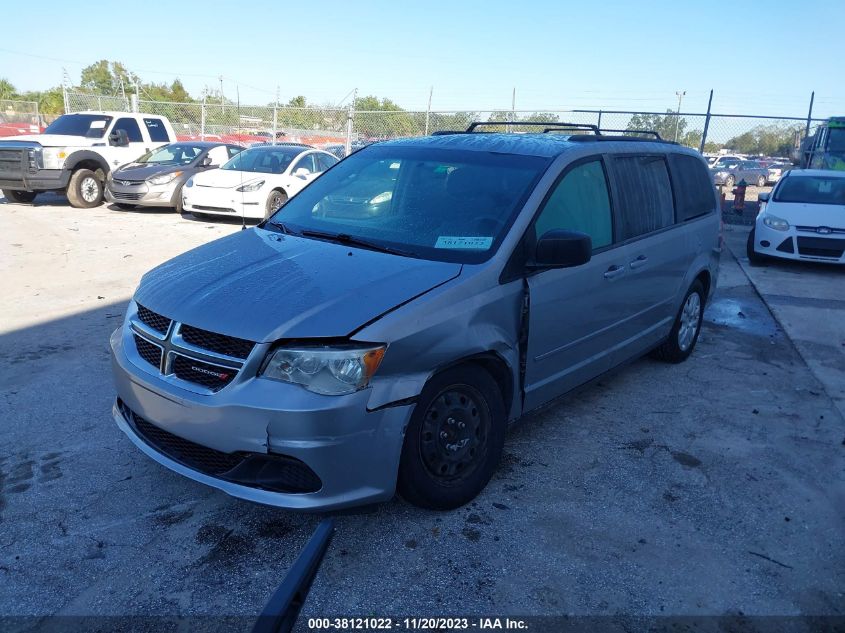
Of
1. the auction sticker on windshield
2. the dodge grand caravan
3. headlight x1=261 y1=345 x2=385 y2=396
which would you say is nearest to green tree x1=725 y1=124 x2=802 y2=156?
the dodge grand caravan

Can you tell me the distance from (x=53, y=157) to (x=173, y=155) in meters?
2.25

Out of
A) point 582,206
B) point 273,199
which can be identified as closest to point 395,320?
point 582,206

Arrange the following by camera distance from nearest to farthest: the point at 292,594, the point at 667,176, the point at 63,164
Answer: the point at 292,594 → the point at 667,176 → the point at 63,164

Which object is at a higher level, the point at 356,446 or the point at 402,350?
the point at 402,350

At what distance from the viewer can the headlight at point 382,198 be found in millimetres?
4043

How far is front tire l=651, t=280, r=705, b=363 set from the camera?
5.55m

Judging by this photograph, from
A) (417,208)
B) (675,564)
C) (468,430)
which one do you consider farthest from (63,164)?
(675,564)

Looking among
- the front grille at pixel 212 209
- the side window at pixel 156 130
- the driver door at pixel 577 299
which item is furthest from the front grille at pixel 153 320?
the side window at pixel 156 130

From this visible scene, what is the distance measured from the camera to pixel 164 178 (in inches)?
528

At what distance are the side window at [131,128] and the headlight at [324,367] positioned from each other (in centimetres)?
1390

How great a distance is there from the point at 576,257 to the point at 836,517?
1875 mm

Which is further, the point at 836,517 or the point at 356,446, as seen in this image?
the point at 836,517

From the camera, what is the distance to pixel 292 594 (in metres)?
1.74

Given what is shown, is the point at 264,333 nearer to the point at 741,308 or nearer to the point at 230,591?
the point at 230,591
